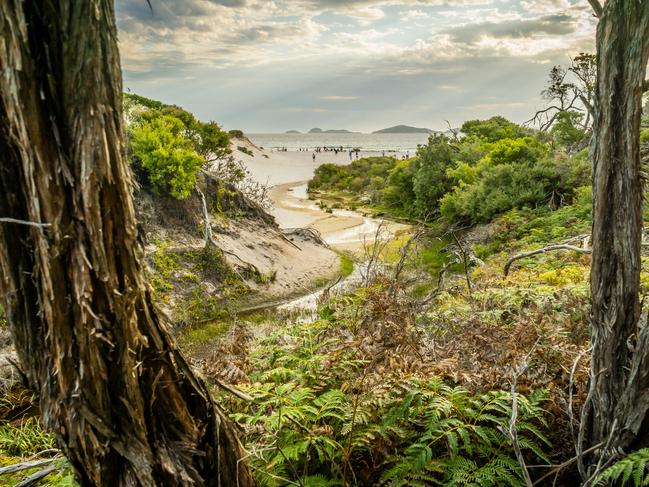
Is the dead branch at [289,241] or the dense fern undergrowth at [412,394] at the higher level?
the dense fern undergrowth at [412,394]

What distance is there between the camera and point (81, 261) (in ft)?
5.66

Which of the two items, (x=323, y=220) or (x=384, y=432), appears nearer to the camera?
(x=384, y=432)

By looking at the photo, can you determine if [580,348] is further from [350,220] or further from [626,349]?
[350,220]

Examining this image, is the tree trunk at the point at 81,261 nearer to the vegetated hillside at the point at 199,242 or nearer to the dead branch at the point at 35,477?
the dead branch at the point at 35,477

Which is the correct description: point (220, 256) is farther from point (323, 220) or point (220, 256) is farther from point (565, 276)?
point (323, 220)

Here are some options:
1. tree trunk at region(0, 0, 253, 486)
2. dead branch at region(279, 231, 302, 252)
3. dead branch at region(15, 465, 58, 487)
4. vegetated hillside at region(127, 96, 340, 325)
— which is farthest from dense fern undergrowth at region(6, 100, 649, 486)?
dead branch at region(279, 231, 302, 252)

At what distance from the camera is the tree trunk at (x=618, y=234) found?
266 centimetres

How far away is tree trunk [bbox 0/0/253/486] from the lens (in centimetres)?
161

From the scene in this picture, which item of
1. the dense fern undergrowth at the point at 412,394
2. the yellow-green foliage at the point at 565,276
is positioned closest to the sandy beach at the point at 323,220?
the yellow-green foliage at the point at 565,276

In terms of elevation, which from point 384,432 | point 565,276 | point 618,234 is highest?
point 618,234

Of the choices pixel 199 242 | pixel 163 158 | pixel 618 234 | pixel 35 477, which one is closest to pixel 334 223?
pixel 199 242

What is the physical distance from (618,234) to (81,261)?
281 cm

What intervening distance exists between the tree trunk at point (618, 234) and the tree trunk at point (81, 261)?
243 cm

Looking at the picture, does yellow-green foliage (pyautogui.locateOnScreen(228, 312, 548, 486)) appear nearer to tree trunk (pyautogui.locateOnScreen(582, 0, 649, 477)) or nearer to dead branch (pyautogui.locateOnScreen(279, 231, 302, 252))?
tree trunk (pyautogui.locateOnScreen(582, 0, 649, 477))
